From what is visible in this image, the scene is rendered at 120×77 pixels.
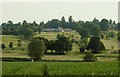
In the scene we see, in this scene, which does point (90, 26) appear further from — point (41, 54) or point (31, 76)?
point (31, 76)

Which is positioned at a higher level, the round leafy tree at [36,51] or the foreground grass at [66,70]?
the foreground grass at [66,70]

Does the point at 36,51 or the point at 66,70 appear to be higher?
the point at 66,70

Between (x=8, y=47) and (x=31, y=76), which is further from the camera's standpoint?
(x=8, y=47)

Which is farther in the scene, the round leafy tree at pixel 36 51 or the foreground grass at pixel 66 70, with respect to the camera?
the round leafy tree at pixel 36 51

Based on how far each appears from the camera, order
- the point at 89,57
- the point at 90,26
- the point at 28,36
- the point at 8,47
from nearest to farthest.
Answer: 1. the point at 89,57
2. the point at 8,47
3. the point at 28,36
4. the point at 90,26

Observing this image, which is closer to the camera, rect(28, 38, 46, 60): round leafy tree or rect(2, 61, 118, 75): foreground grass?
rect(2, 61, 118, 75): foreground grass

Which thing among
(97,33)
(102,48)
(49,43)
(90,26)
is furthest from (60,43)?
(90,26)

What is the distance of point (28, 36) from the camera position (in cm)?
15250

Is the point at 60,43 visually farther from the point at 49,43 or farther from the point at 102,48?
the point at 102,48

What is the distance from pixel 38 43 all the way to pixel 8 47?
3336cm

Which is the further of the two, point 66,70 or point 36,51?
point 36,51

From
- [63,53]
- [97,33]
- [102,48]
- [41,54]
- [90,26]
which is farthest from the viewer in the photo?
[90,26]

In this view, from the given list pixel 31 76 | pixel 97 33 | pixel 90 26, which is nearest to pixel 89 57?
pixel 31 76

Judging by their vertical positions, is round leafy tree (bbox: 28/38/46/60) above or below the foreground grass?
below
